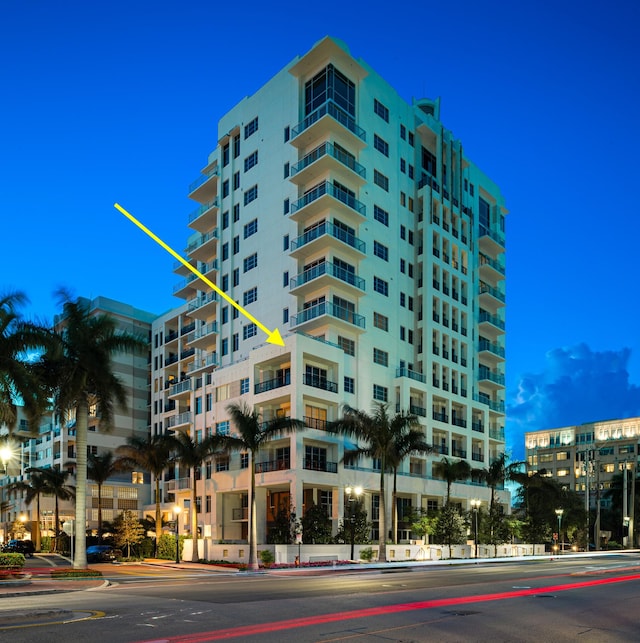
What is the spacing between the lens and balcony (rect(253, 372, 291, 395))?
5612 cm

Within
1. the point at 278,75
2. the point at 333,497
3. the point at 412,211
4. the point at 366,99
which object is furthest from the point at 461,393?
the point at 278,75

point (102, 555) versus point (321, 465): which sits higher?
point (321, 465)

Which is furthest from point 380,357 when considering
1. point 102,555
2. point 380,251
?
point 102,555

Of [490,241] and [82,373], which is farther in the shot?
[490,241]

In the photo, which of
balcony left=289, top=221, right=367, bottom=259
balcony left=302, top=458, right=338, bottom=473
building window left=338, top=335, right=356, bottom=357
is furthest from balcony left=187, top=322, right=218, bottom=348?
balcony left=302, top=458, right=338, bottom=473

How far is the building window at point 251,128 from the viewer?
7150 cm

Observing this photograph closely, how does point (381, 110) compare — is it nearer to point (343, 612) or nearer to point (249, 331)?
point (249, 331)

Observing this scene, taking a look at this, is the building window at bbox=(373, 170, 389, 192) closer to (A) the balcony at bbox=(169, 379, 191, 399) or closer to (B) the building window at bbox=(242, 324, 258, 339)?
(B) the building window at bbox=(242, 324, 258, 339)

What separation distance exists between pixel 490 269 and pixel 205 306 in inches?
1370

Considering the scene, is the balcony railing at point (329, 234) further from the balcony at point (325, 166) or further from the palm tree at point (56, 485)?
the palm tree at point (56, 485)

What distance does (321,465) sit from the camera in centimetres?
5700

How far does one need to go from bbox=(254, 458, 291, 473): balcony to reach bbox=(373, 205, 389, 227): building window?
25222 millimetres

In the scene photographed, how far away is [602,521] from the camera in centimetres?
11544

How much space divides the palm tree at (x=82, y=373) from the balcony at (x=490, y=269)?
2182 inches
